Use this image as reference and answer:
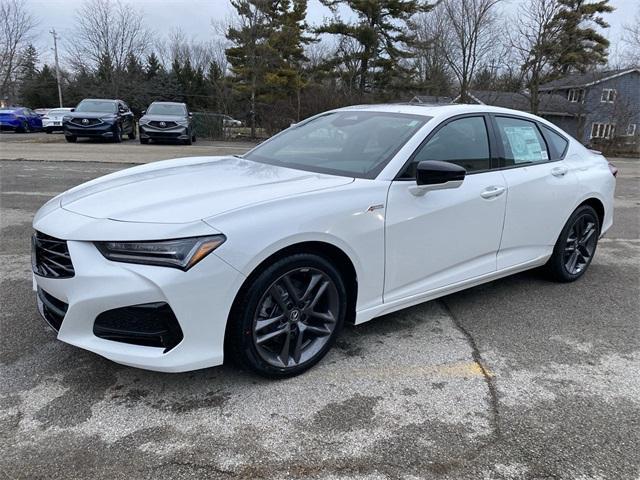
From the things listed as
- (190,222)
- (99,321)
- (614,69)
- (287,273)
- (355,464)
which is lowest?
(355,464)

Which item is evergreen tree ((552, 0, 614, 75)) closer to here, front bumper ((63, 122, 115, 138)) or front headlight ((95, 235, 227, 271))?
front bumper ((63, 122, 115, 138))

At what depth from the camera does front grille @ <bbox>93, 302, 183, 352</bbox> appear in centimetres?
243

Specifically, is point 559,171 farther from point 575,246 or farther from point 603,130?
point 603,130

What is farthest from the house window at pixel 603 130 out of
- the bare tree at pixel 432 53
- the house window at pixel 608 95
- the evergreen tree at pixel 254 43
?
the evergreen tree at pixel 254 43

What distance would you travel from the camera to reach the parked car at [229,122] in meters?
25.7

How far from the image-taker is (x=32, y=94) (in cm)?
4781

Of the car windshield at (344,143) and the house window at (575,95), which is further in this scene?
the house window at (575,95)

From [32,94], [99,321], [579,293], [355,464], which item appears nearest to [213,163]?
[99,321]

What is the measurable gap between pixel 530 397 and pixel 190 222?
80.8 inches

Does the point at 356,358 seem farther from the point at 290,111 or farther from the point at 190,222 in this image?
the point at 290,111

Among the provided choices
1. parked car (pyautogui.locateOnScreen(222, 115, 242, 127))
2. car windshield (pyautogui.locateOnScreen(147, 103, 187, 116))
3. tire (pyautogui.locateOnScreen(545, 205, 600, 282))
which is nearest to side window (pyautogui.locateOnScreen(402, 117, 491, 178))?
tire (pyautogui.locateOnScreen(545, 205, 600, 282))

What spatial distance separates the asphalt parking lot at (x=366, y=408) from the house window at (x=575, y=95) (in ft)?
103

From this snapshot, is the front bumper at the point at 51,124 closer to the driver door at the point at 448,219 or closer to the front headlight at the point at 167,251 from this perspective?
the driver door at the point at 448,219

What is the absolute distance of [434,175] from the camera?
3143mm
